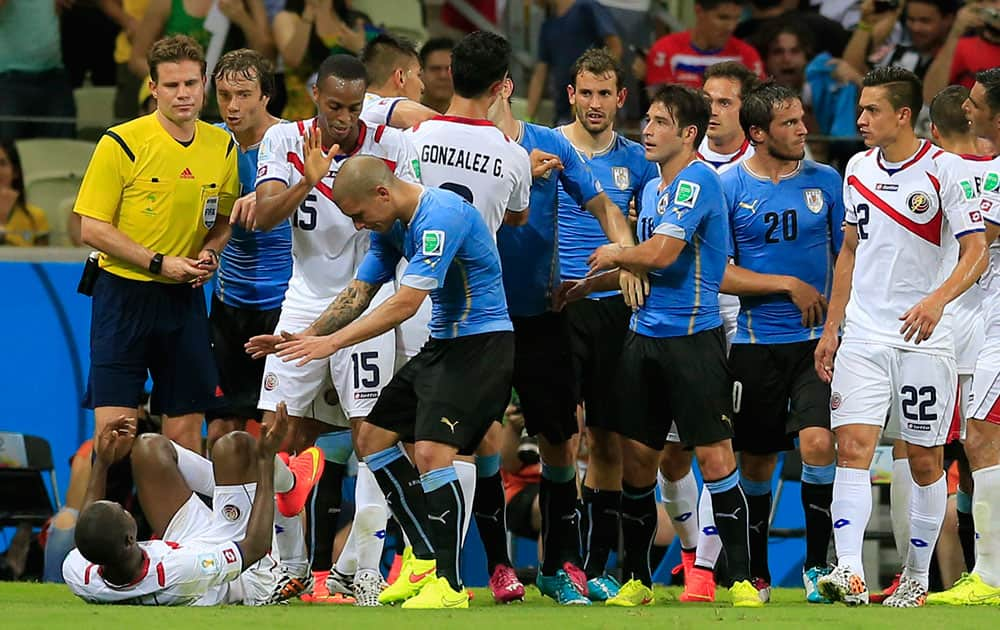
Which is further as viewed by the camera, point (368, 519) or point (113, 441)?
point (368, 519)

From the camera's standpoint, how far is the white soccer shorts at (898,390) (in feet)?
29.2

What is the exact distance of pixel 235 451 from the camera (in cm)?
890

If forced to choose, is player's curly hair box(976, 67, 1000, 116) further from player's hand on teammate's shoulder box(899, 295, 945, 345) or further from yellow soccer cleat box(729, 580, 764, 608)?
yellow soccer cleat box(729, 580, 764, 608)

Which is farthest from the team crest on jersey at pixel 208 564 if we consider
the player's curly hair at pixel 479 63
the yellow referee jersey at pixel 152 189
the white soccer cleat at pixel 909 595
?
the white soccer cleat at pixel 909 595

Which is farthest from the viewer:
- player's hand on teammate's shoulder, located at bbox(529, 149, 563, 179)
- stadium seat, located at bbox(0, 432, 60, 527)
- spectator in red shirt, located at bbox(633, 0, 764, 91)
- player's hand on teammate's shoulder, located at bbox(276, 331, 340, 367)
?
spectator in red shirt, located at bbox(633, 0, 764, 91)

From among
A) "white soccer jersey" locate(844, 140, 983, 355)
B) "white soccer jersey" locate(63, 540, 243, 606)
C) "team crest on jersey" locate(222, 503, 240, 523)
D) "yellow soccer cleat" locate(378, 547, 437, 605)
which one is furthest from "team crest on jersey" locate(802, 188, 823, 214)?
"white soccer jersey" locate(63, 540, 243, 606)

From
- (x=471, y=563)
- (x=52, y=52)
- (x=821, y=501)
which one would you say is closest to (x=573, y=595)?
(x=821, y=501)

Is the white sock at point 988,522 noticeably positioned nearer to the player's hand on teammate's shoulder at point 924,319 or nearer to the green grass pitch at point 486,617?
the green grass pitch at point 486,617

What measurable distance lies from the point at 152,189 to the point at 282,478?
70.8 inches

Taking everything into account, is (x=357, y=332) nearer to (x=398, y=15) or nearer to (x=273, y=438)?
(x=273, y=438)

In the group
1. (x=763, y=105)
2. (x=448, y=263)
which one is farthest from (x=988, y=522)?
(x=448, y=263)

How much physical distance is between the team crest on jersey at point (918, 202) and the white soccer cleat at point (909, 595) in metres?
1.90

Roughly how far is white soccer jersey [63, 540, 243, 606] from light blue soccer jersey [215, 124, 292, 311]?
7.23 ft

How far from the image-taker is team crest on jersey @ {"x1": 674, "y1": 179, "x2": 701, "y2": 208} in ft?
29.6
